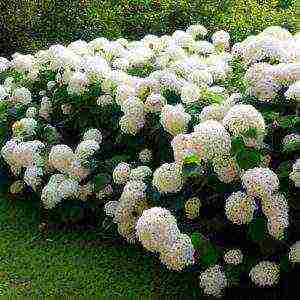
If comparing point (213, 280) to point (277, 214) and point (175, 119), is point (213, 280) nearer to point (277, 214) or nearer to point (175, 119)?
point (277, 214)

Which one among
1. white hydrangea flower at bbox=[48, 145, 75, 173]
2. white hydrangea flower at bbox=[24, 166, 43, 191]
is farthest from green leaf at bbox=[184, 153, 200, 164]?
white hydrangea flower at bbox=[24, 166, 43, 191]

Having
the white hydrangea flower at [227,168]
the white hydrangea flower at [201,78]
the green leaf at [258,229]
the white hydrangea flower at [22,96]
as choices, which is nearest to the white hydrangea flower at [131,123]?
the white hydrangea flower at [201,78]

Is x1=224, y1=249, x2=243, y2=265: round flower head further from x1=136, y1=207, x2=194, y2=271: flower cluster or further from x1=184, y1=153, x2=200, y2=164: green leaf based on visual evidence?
x1=184, y1=153, x2=200, y2=164: green leaf

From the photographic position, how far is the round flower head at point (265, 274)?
9.56 ft

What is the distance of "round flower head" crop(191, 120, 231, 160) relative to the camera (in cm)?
293

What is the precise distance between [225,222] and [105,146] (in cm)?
104

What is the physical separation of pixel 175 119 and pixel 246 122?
48 cm

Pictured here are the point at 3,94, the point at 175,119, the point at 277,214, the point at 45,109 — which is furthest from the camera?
the point at 3,94

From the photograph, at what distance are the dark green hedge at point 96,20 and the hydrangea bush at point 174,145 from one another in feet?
5.71

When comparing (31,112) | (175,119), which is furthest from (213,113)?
(31,112)

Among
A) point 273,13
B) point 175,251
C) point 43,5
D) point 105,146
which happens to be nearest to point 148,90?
point 105,146

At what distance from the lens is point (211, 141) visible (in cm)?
292

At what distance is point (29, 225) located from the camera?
408 cm

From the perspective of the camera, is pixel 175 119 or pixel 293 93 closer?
pixel 293 93
